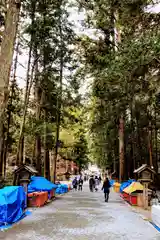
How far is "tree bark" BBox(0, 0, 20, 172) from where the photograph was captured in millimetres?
8688

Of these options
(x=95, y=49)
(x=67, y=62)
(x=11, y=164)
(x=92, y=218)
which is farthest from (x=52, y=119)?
(x=92, y=218)

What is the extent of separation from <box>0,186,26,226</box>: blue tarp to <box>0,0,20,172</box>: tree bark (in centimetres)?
317

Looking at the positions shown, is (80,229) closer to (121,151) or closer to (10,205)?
(10,205)

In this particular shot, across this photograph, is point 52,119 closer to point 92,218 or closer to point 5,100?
point 92,218

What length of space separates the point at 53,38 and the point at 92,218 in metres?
17.9

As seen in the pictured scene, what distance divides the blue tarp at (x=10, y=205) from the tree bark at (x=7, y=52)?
317 cm

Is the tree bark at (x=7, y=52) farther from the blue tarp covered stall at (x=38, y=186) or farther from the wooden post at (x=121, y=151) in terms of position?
the wooden post at (x=121, y=151)

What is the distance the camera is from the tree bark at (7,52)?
869cm

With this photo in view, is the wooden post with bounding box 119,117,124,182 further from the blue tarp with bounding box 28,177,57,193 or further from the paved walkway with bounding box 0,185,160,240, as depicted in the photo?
the paved walkway with bounding box 0,185,160,240

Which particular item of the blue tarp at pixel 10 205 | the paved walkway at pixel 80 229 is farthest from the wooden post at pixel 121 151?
the blue tarp at pixel 10 205

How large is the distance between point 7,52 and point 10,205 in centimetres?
566

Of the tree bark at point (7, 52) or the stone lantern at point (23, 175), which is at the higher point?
the tree bark at point (7, 52)

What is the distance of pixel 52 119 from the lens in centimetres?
3212

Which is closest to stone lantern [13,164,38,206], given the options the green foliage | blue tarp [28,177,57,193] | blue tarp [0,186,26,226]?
blue tarp [28,177,57,193]
